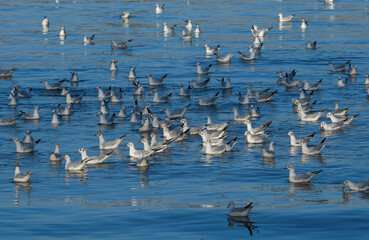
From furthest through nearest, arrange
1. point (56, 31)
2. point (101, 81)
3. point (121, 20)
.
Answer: point (121, 20), point (56, 31), point (101, 81)

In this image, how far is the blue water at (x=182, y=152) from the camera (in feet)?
74.7

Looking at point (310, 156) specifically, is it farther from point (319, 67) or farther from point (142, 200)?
point (319, 67)

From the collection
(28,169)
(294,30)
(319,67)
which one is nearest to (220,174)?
(28,169)

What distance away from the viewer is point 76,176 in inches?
1105

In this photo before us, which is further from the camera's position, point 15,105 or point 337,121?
point 15,105

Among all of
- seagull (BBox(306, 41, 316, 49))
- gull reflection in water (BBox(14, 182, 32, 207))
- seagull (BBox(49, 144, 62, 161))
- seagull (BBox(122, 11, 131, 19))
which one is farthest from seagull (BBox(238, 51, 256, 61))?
gull reflection in water (BBox(14, 182, 32, 207))

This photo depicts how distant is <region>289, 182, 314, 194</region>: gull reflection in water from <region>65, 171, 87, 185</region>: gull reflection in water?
6.91 m

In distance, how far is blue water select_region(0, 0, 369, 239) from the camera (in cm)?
2278

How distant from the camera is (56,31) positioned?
66750mm

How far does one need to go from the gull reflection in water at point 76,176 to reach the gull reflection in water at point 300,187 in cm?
691

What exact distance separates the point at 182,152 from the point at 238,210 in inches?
355

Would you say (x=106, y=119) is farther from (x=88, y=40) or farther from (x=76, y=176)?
(x=88, y=40)

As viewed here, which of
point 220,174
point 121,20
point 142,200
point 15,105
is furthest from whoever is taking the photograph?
point 121,20

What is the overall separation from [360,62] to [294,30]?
16.1 metres
